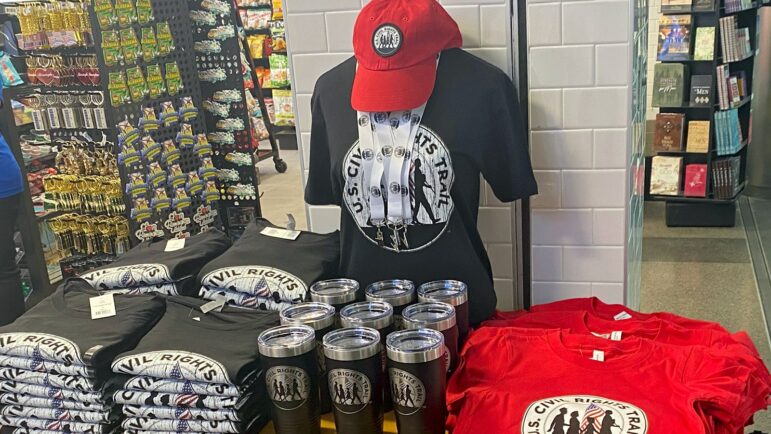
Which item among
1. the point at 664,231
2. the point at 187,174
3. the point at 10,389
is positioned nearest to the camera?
the point at 10,389

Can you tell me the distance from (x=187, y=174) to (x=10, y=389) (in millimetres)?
2675

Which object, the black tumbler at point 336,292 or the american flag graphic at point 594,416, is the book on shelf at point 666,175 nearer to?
the black tumbler at point 336,292

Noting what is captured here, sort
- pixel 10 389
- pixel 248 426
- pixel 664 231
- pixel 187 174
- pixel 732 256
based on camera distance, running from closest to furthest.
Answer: pixel 248 426 → pixel 10 389 → pixel 187 174 → pixel 732 256 → pixel 664 231

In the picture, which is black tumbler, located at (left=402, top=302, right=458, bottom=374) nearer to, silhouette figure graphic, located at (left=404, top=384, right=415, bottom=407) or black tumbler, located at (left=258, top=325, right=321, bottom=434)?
silhouette figure graphic, located at (left=404, top=384, right=415, bottom=407)

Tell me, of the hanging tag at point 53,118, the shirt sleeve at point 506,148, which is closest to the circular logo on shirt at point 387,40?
the shirt sleeve at point 506,148

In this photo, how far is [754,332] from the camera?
3.67 m

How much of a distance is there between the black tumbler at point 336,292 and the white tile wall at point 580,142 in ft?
2.24

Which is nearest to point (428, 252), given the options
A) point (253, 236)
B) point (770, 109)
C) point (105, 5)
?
point (253, 236)

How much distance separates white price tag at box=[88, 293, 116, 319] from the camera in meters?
1.71

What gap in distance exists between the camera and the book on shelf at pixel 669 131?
5258mm

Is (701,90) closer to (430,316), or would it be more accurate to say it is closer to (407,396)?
(430,316)

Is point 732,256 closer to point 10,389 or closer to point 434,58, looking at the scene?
point 434,58

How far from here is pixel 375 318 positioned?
155 centimetres

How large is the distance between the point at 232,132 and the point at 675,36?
122 inches
